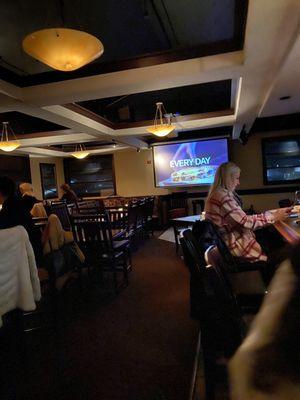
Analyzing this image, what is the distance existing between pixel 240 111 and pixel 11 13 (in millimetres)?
3460

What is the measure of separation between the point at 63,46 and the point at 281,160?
22.8 feet

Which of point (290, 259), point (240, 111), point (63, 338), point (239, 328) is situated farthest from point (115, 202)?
point (290, 259)

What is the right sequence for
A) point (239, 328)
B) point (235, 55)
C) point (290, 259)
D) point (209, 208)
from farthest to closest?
1. point (235, 55)
2. point (209, 208)
3. point (239, 328)
4. point (290, 259)

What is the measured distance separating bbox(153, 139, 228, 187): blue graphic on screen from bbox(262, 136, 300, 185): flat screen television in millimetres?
1216

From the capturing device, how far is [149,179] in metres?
8.82

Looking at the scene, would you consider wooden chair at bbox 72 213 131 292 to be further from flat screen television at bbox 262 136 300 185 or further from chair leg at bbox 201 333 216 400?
flat screen television at bbox 262 136 300 185

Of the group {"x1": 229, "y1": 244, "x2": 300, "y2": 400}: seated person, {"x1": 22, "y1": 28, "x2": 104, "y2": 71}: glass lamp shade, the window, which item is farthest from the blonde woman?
the window

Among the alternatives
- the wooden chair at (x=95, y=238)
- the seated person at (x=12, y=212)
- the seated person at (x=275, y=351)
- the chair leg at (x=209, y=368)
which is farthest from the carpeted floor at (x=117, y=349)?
the seated person at (x=275, y=351)

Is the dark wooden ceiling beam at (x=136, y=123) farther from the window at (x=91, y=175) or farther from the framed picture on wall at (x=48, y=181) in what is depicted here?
the framed picture on wall at (x=48, y=181)

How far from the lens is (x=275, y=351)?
0.43 m

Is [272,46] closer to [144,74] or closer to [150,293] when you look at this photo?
[144,74]

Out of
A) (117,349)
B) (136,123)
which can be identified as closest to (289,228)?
(117,349)

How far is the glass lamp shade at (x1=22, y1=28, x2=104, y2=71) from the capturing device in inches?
75.7

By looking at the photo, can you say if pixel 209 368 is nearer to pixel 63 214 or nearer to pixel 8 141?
pixel 63 214
